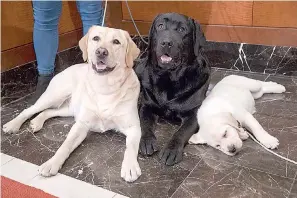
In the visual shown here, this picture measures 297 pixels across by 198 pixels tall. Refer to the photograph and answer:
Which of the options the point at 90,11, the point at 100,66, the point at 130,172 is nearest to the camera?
the point at 130,172

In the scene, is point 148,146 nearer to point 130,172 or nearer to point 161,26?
point 130,172

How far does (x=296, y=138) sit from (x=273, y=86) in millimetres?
559

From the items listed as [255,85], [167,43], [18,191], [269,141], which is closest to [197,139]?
[269,141]

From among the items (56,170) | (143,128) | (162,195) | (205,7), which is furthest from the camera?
(205,7)

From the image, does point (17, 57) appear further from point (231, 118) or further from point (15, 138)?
point (231, 118)

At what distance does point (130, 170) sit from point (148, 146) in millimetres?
199

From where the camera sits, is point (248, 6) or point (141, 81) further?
point (248, 6)

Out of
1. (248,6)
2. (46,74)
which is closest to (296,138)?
(248,6)

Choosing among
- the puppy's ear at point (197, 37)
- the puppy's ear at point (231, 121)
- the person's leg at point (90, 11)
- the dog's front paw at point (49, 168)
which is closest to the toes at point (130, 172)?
the dog's front paw at point (49, 168)

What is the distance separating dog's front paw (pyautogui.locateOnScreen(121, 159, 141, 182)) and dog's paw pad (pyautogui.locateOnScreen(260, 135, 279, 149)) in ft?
1.90

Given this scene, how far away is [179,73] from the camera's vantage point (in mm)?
1865

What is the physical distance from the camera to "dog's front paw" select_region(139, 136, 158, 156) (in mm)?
1625

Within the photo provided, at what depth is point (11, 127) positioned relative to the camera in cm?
188

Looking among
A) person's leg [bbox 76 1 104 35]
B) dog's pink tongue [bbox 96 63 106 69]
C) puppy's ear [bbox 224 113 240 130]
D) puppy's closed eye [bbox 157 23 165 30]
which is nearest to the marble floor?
puppy's ear [bbox 224 113 240 130]
